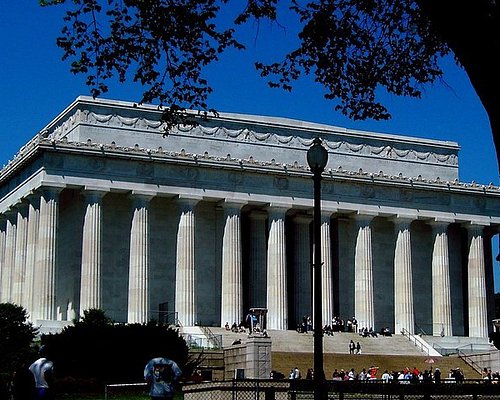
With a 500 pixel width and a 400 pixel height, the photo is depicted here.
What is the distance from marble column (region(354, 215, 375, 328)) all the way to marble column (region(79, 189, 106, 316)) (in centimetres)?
2167

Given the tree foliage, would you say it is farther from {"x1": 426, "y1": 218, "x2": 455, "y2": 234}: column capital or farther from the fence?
{"x1": 426, "y1": 218, "x2": 455, "y2": 234}: column capital

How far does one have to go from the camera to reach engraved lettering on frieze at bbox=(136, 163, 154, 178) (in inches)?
3086

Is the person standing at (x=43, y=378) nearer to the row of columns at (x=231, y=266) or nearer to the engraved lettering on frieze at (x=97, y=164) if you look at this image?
the row of columns at (x=231, y=266)

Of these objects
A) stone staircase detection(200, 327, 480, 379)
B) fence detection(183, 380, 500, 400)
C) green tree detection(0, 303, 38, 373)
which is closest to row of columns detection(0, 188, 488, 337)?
stone staircase detection(200, 327, 480, 379)

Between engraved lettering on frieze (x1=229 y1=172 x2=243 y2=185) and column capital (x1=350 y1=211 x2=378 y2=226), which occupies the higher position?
engraved lettering on frieze (x1=229 y1=172 x2=243 y2=185)

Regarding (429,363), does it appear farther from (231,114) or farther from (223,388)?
(223,388)

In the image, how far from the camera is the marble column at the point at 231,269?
260ft

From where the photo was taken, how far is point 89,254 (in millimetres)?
75312

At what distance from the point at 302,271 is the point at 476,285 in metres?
15.4

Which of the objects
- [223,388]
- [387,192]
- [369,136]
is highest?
[369,136]

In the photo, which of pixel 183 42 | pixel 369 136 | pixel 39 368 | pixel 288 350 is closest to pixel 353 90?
pixel 183 42

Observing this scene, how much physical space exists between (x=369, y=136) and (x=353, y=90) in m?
68.5

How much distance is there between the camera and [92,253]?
2968 inches

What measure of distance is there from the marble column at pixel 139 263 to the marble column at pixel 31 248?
23.2 feet
